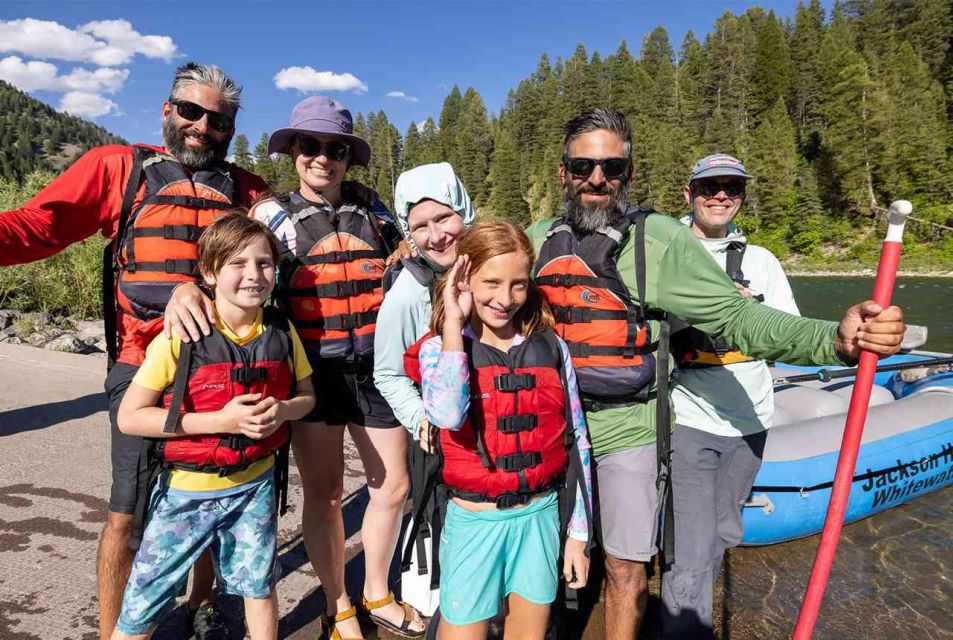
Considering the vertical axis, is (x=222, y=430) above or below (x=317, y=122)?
below

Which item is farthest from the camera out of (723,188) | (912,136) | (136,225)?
(912,136)

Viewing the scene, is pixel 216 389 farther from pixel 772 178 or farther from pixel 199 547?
pixel 772 178

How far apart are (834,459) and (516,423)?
3.80 meters

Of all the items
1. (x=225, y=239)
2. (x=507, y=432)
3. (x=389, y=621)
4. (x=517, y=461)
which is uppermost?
(x=225, y=239)

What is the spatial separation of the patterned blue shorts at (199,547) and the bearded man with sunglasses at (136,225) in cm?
21

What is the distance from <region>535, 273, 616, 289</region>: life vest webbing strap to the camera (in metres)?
2.29

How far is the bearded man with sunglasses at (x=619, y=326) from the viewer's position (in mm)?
2246

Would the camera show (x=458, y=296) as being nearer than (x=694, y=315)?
Yes

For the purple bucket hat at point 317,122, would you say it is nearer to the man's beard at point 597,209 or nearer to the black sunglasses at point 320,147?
the black sunglasses at point 320,147

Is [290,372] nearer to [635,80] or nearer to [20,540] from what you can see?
[20,540]

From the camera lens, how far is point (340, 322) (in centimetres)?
261

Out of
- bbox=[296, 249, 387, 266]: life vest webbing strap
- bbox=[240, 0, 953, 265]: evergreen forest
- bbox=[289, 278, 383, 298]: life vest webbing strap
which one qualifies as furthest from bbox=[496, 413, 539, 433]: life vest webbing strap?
bbox=[240, 0, 953, 265]: evergreen forest

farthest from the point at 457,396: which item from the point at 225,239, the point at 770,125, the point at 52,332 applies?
the point at 770,125

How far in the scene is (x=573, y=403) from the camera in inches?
83.7
